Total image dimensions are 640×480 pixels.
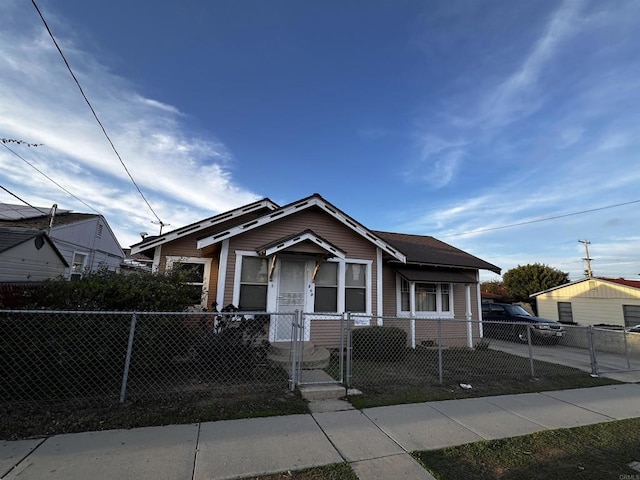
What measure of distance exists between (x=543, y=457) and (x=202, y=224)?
8.76 m

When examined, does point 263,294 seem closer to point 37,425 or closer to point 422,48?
point 37,425

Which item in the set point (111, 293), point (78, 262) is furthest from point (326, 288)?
point (78, 262)

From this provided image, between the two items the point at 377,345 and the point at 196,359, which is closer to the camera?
the point at 196,359

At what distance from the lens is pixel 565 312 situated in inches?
789

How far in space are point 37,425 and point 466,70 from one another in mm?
12353

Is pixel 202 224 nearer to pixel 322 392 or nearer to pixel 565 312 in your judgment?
pixel 322 392

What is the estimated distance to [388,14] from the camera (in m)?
8.58

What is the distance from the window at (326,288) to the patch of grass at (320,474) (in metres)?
5.94

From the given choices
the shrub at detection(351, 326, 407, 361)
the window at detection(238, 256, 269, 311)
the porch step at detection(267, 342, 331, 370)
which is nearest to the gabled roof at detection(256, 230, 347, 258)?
the window at detection(238, 256, 269, 311)

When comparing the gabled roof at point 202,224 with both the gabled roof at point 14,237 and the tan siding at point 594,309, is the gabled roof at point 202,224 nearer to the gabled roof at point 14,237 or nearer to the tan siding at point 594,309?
the gabled roof at point 14,237

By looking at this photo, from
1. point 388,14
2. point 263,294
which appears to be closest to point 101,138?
point 263,294

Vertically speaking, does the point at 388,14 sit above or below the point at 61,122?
above

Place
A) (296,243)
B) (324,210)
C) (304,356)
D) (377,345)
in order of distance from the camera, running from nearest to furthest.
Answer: (304,356) < (377,345) < (296,243) < (324,210)

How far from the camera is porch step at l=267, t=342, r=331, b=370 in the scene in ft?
21.8
